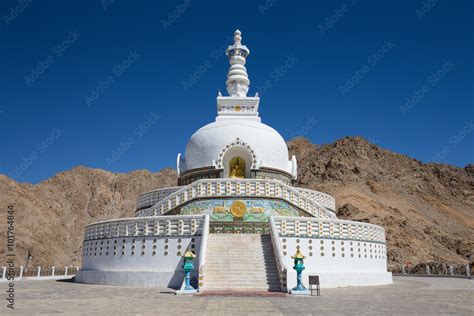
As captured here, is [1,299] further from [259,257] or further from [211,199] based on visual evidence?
[211,199]

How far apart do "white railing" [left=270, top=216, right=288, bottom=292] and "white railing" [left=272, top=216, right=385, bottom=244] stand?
0.90 feet

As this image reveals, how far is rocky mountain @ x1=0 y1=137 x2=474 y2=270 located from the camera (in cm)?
5509

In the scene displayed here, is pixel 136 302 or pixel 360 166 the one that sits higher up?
pixel 360 166

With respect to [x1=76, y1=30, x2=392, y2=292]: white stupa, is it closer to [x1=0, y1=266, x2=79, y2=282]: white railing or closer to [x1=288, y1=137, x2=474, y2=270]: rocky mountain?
[x1=0, y1=266, x2=79, y2=282]: white railing

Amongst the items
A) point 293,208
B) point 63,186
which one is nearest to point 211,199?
point 293,208

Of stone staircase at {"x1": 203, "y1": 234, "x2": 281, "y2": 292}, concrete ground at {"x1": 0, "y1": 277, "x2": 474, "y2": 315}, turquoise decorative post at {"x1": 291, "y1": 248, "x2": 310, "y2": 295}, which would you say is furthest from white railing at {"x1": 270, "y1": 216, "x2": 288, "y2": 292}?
concrete ground at {"x1": 0, "y1": 277, "x2": 474, "y2": 315}

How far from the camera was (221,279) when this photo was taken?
1535 centimetres

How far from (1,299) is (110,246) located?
6850 mm

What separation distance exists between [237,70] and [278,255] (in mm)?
18723

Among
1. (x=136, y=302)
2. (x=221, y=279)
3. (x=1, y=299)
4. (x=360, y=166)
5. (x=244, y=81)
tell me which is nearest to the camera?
(x=136, y=302)

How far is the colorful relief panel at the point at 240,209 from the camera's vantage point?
69.5 feet

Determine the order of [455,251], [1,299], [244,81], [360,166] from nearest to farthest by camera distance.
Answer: [1,299] → [244,81] → [455,251] → [360,166]

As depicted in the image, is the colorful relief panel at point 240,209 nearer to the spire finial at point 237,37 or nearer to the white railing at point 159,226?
the white railing at point 159,226

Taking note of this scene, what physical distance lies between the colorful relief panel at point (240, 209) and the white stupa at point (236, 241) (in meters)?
0.05
